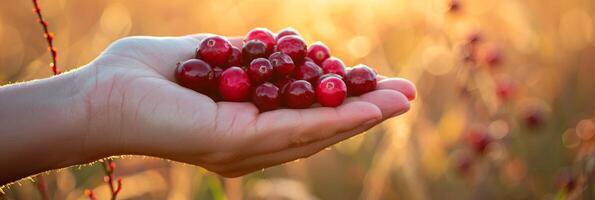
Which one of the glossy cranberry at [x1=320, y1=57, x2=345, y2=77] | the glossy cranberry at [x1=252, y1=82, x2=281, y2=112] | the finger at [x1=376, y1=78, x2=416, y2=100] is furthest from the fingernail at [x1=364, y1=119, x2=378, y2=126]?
the glossy cranberry at [x1=320, y1=57, x2=345, y2=77]

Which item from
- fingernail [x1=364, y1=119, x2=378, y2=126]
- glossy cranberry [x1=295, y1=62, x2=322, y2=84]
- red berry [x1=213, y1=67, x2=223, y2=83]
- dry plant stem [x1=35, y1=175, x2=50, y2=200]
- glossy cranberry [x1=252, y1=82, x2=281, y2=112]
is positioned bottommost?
dry plant stem [x1=35, y1=175, x2=50, y2=200]

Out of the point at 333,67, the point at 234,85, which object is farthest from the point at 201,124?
the point at 333,67

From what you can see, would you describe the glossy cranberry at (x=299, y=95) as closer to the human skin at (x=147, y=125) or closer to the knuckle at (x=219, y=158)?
the human skin at (x=147, y=125)

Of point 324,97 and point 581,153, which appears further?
point 581,153

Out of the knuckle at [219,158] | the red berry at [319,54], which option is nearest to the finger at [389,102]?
the knuckle at [219,158]

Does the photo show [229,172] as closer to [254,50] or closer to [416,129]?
[254,50]

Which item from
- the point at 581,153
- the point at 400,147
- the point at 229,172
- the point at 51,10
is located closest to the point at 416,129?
the point at 400,147

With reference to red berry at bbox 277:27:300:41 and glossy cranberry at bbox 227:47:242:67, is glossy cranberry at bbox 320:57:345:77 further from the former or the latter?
glossy cranberry at bbox 227:47:242:67
